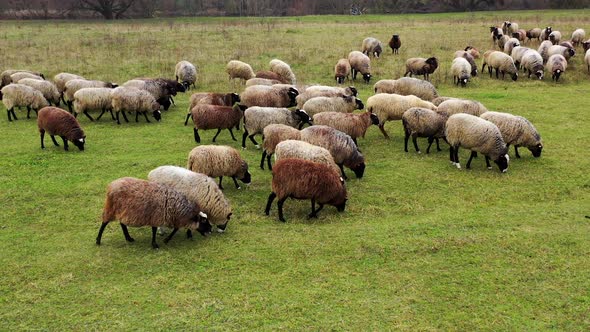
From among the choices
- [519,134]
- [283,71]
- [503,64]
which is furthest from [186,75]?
[503,64]

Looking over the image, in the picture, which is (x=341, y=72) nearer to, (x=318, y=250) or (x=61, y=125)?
(x=61, y=125)

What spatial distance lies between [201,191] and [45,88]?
1161 centimetres

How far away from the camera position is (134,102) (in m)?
16.0

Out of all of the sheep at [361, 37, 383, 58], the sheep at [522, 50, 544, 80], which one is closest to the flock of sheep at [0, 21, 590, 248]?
the sheep at [522, 50, 544, 80]

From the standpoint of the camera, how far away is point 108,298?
22.7ft

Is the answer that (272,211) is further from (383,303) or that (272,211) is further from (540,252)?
(540,252)

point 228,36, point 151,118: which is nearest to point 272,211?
point 151,118

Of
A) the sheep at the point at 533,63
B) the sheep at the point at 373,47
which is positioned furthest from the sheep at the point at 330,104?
the sheep at the point at 373,47

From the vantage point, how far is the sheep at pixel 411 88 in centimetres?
1652

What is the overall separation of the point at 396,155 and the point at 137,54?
62.5 feet

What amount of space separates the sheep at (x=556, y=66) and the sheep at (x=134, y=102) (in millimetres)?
17654

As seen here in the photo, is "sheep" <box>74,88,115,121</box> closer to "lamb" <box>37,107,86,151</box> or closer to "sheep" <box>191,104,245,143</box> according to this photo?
"lamb" <box>37,107,86,151</box>

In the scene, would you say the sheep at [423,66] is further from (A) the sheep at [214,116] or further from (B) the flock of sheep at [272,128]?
(A) the sheep at [214,116]

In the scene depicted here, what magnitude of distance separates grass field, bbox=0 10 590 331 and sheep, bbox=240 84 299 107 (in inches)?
57.6
